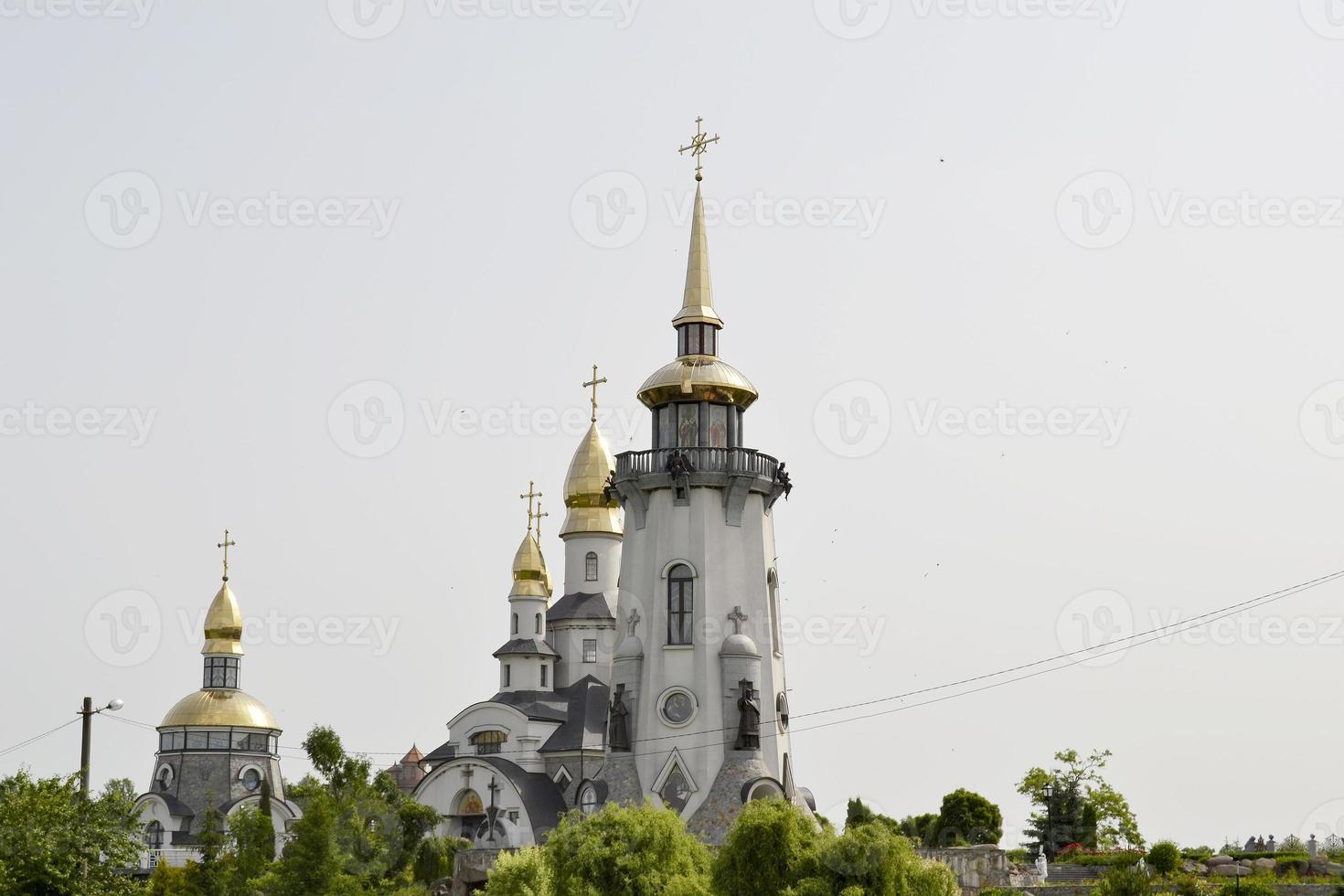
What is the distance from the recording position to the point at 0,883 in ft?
110

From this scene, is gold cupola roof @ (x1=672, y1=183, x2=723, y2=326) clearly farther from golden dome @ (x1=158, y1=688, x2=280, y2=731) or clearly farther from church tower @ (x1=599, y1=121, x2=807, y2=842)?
golden dome @ (x1=158, y1=688, x2=280, y2=731)

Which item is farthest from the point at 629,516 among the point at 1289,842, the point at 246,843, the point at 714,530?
the point at 1289,842

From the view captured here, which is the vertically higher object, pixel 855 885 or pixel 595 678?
pixel 595 678

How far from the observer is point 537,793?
203 ft

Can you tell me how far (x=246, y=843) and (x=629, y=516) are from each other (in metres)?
14.6

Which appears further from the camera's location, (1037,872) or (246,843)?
(246,843)

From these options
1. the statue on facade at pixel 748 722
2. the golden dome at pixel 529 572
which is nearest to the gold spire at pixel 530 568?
the golden dome at pixel 529 572

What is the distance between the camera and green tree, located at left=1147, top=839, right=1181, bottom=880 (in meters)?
37.4

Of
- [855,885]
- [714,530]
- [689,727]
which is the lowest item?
[855,885]

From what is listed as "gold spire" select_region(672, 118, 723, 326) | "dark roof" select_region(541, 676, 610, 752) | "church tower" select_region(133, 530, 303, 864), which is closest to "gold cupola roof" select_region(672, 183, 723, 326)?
"gold spire" select_region(672, 118, 723, 326)

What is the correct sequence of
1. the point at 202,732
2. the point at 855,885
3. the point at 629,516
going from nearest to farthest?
the point at 855,885, the point at 629,516, the point at 202,732

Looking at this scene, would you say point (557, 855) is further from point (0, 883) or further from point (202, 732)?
point (202, 732)

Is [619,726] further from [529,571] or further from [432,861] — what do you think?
[529,571]

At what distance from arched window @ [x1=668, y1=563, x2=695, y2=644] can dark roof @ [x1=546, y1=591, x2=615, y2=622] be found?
60.0ft
